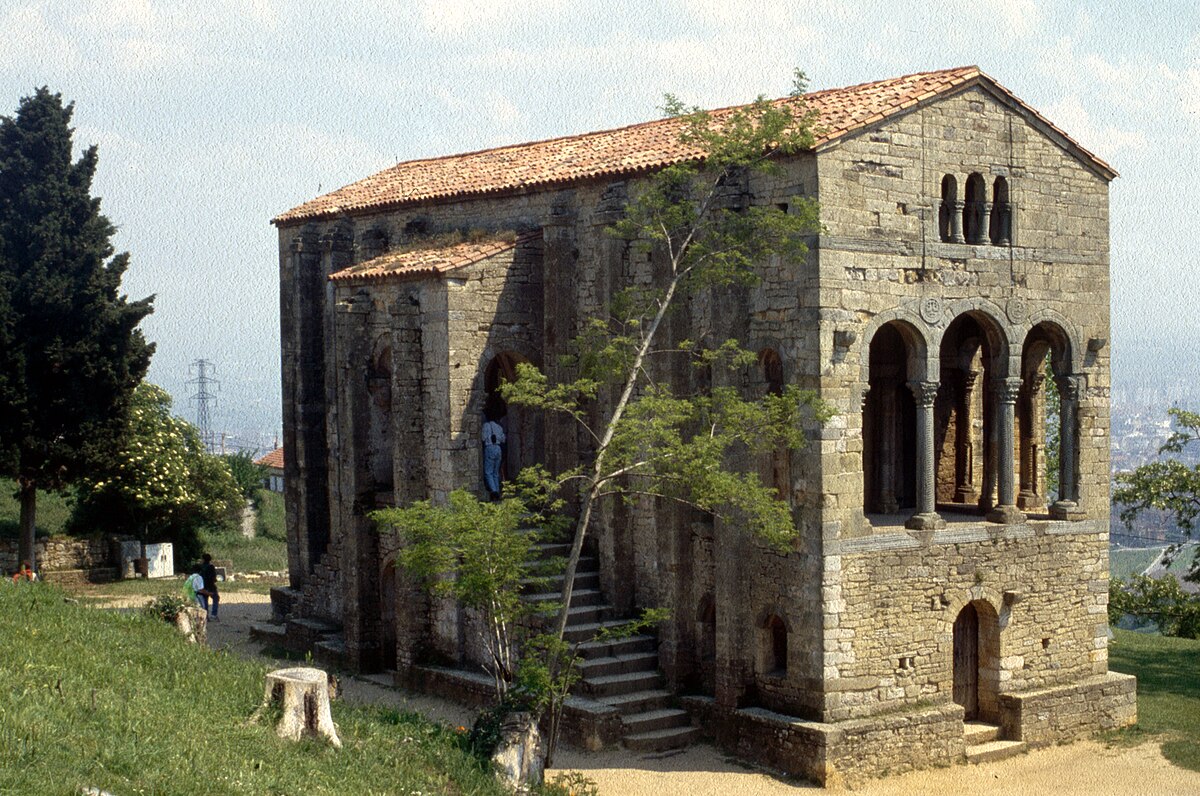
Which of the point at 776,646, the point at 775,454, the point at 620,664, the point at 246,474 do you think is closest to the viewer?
the point at 775,454

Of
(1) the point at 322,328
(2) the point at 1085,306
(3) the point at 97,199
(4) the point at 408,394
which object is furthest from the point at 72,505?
(2) the point at 1085,306

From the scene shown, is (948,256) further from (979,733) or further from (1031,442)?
(979,733)

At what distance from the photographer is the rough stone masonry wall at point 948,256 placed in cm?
2116

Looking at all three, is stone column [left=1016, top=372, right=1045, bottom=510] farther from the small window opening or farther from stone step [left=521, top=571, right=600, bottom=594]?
stone step [left=521, top=571, right=600, bottom=594]

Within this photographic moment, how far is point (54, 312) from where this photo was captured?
3403cm

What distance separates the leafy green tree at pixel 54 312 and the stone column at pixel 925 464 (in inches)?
794

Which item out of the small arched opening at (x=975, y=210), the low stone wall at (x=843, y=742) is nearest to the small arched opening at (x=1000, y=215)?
the small arched opening at (x=975, y=210)

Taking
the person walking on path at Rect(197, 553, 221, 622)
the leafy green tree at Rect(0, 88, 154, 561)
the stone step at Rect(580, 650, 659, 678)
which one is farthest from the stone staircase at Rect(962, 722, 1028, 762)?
the leafy green tree at Rect(0, 88, 154, 561)

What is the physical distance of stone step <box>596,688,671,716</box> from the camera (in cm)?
2242

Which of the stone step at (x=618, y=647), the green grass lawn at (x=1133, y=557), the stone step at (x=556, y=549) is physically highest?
the stone step at (x=556, y=549)

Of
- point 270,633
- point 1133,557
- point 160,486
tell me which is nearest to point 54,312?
point 160,486

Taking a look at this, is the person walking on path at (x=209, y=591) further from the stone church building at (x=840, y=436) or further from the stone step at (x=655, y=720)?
the stone step at (x=655, y=720)

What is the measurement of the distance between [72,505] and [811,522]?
28231 mm

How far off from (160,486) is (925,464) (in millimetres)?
23578
